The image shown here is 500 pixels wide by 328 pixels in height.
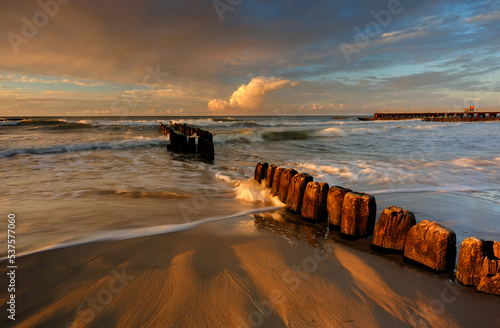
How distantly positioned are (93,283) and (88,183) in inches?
200

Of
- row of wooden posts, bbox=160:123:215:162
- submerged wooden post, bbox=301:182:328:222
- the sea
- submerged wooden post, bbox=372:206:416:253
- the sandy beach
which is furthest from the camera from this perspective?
row of wooden posts, bbox=160:123:215:162

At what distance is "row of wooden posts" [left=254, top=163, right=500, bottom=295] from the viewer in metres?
2.31

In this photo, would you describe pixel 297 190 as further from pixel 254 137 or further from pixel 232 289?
pixel 254 137

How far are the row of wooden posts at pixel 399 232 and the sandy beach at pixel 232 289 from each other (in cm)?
15

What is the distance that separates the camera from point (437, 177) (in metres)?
7.35

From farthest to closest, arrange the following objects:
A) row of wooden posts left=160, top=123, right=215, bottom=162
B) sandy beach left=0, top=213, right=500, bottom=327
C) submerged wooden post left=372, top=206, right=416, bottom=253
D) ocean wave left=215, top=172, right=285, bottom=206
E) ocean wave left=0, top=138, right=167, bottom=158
A: ocean wave left=0, top=138, right=167, bottom=158, row of wooden posts left=160, top=123, right=215, bottom=162, ocean wave left=215, top=172, right=285, bottom=206, submerged wooden post left=372, top=206, right=416, bottom=253, sandy beach left=0, top=213, right=500, bottom=327

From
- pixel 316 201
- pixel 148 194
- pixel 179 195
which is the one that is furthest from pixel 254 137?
pixel 316 201

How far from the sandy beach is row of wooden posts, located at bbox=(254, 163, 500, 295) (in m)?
0.15

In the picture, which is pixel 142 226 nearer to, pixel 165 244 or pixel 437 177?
pixel 165 244

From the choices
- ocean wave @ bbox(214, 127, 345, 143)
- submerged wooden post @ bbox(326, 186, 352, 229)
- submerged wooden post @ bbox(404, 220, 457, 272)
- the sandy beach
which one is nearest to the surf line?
the sandy beach

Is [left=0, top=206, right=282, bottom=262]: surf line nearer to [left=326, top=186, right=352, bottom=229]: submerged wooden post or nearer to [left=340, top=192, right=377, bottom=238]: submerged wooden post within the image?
[left=326, top=186, right=352, bottom=229]: submerged wooden post

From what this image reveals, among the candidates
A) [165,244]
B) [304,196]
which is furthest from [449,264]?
[165,244]

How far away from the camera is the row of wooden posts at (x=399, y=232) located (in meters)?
2.31

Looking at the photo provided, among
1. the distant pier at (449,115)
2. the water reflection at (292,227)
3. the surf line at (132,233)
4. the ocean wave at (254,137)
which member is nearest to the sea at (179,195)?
the surf line at (132,233)
